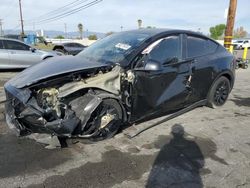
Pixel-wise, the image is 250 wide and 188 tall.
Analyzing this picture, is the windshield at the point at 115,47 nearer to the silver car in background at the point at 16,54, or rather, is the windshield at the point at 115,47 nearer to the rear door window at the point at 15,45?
the silver car in background at the point at 16,54

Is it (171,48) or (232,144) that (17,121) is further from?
(232,144)

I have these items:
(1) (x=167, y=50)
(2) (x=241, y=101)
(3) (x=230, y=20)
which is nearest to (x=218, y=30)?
(3) (x=230, y=20)

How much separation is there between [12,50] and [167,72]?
8.96 meters

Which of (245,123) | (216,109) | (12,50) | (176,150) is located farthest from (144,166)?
(12,50)

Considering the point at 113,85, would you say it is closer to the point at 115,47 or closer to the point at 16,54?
the point at 115,47

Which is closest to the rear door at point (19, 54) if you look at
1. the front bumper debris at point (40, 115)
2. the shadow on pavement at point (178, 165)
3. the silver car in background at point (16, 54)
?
the silver car in background at point (16, 54)

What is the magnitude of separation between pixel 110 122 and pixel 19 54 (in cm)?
881

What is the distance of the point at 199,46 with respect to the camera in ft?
17.2

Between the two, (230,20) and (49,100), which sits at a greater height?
(230,20)

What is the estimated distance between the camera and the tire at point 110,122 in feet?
13.0

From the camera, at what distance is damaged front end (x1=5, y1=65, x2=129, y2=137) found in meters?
3.57

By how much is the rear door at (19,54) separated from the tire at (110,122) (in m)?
8.67

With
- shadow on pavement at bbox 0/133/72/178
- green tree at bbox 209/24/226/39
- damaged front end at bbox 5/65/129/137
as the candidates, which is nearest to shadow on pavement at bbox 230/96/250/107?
damaged front end at bbox 5/65/129/137

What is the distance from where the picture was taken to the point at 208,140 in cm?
436
